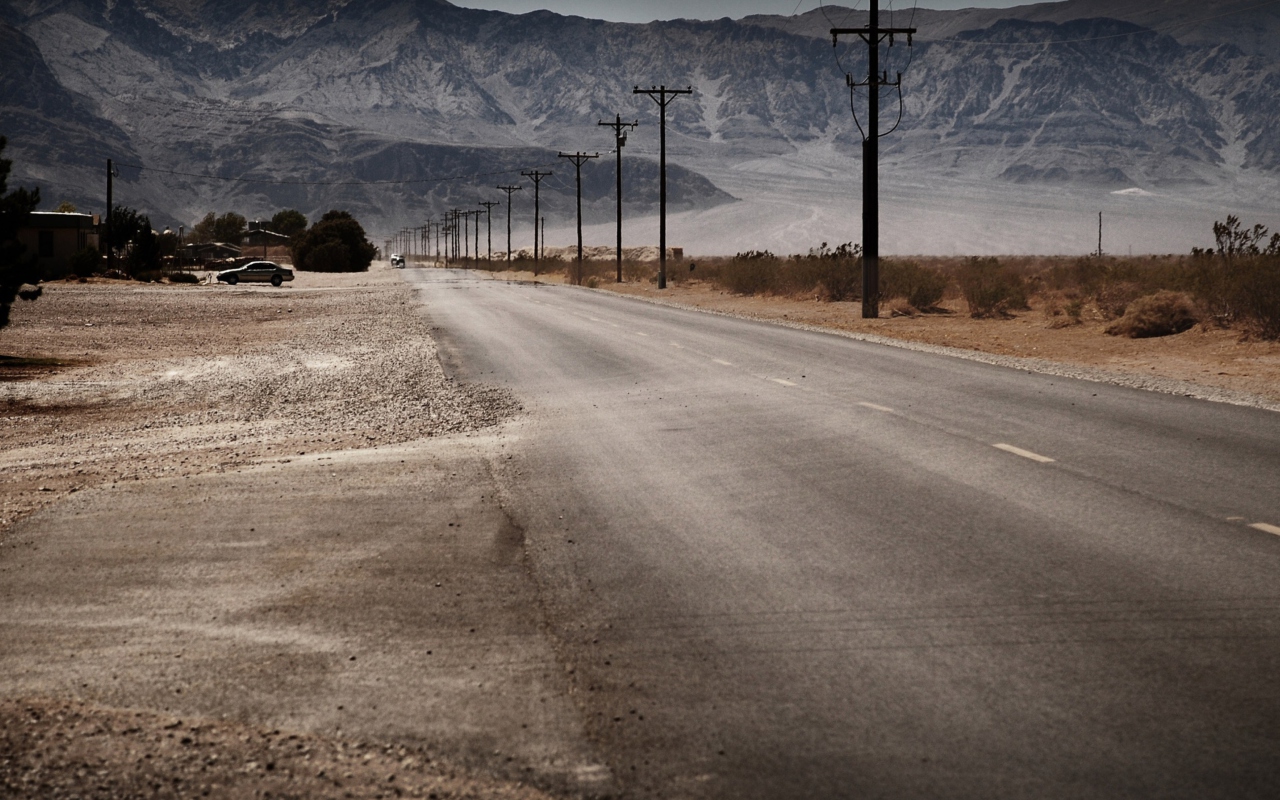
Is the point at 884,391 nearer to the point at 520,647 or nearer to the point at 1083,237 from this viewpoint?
the point at 520,647

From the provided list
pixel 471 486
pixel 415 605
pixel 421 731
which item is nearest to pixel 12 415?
→ pixel 471 486

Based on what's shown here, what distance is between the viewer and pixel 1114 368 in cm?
2053

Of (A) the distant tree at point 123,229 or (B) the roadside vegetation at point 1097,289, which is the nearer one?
(B) the roadside vegetation at point 1097,289

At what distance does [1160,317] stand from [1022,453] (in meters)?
16.7

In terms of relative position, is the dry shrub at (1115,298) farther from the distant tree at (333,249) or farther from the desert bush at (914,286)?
the distant tree at (333,249)

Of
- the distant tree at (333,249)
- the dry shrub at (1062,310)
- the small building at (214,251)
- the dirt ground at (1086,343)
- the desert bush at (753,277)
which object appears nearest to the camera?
the dirt ground at (1086,343)

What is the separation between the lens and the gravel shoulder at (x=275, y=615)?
4.41 m

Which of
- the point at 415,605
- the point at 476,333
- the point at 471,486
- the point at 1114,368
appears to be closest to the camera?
the point at 415,605

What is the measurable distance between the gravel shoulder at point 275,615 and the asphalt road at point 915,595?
332 millimetres

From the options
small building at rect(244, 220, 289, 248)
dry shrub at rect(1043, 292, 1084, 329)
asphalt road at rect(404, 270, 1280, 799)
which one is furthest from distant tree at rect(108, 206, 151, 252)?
small building at rect(244, 220, 289, 248)

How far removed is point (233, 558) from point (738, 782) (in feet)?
13.6

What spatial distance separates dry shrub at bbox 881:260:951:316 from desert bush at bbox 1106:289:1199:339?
467 inches

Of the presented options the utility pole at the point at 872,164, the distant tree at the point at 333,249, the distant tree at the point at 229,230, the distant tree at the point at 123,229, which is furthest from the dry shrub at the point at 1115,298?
the distant tree at the point at 229,230

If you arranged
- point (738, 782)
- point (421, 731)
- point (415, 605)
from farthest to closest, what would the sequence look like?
point (415, 605)
point (421, 731)
point (738, 782)
